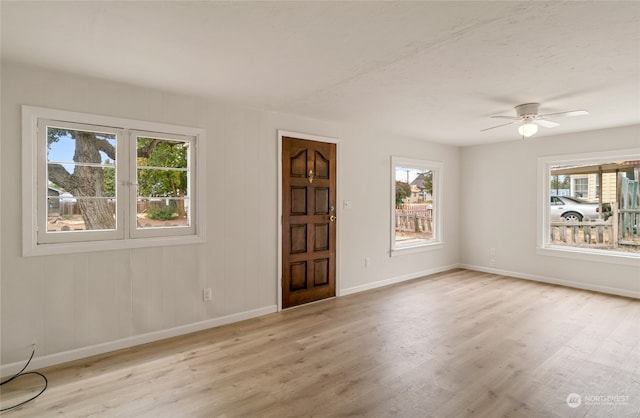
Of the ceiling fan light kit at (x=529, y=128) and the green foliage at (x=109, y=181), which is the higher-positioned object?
the ceiling fan light kit at (x=529, y=128)

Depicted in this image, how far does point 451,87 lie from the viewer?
3113 millimetres

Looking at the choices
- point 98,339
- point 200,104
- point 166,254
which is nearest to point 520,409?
point 166,254

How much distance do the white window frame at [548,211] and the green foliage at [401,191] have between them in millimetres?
2124

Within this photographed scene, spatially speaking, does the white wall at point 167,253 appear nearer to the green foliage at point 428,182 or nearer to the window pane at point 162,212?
the window pane at point 162,212

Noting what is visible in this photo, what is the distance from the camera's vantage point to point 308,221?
14.4 ft

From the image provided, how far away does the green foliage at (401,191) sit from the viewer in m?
5.60

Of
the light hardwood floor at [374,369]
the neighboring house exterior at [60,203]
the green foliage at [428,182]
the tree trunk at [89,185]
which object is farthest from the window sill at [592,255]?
the neighboring house exterior at [60,203]

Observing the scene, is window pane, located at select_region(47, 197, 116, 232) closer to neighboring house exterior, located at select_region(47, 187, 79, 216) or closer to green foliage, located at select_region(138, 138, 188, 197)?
neighboring house exterior, located at select_region(47, 187, 79, 216)

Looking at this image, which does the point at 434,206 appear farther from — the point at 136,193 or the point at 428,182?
the point at 136,193

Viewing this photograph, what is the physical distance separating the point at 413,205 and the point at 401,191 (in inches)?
17.6

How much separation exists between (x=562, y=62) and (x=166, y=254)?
3827mm

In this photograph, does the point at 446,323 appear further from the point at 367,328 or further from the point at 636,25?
the point at 636,25

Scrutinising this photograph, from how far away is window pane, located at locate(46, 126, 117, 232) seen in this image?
2801 millimetres

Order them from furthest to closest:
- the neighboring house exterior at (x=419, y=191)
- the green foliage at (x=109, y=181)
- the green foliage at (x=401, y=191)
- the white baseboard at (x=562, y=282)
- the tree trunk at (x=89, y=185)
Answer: the neighboring house exterior at (x=419, y=191)
the green foliage at (x=401, y=191)
the white baseboard at (x=562, y=282)
the green foliage at (x=109, y=181)
the tree trunk at (x=89, y=185)
